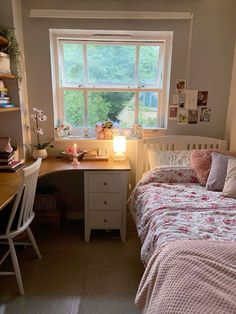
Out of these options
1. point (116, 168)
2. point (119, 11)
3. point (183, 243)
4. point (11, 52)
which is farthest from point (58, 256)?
point (119, 11)

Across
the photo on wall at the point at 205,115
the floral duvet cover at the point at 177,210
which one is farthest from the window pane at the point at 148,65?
the floral duvet cover at the point at 177,210

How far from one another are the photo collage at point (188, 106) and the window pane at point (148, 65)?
33cm

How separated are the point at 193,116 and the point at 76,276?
A: 6.55 ft

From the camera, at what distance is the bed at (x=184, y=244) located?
3.25 ft

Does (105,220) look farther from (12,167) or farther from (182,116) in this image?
(182,116)

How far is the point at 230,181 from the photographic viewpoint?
2.04 metres

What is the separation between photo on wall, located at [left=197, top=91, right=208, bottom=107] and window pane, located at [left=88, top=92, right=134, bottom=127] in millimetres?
745

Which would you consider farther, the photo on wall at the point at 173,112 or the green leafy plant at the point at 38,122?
the photo on wall at the point at 173,112

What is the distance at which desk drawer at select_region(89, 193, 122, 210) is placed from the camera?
2377 millimetres

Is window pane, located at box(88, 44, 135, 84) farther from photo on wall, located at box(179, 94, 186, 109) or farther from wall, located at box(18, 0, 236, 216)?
photo on wall, located at box(179, 94, 186, 109)

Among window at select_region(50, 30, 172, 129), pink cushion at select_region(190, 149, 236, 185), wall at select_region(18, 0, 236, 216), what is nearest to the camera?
pink cushion at select_region(190, 149, 236, 185)

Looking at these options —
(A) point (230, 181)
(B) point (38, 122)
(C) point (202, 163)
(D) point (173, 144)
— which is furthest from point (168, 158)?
(B) point (38, 122)

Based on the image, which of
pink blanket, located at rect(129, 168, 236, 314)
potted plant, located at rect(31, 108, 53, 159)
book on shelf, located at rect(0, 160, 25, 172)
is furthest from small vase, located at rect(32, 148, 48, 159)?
pink blanket, located at rect(129, 168, 236, 314)

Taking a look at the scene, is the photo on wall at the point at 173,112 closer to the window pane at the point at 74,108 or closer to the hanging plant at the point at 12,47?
the window pane at the point at 74,108
